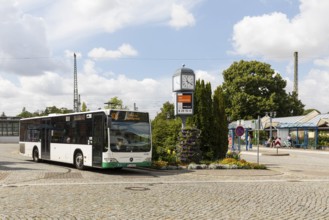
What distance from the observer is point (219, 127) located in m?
23.4

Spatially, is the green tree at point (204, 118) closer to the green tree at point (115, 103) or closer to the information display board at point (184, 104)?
the information display board at point (184, 104)

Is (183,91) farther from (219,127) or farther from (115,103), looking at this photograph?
(115,103)

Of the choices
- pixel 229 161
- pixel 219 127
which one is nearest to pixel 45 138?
pixel 219 127

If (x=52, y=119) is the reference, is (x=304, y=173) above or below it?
below

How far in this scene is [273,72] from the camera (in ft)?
228

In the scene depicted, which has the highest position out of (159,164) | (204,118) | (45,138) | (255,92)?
(255,92)

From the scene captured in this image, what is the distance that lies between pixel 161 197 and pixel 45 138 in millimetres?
13092

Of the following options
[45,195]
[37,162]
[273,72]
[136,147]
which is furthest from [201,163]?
[273,72]

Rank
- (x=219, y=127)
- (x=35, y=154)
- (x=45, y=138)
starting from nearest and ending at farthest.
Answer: (x=45, y=138) < (x=219, y=127) < (x=35, y=154)

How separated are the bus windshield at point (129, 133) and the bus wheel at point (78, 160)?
263 centimetres

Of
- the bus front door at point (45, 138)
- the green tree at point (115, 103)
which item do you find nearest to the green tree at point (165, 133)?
the bus front door at point (45, 138)

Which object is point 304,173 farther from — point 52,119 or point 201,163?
point 52,119

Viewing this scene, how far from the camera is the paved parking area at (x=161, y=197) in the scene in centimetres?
888

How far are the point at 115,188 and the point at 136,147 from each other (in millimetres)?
4819
